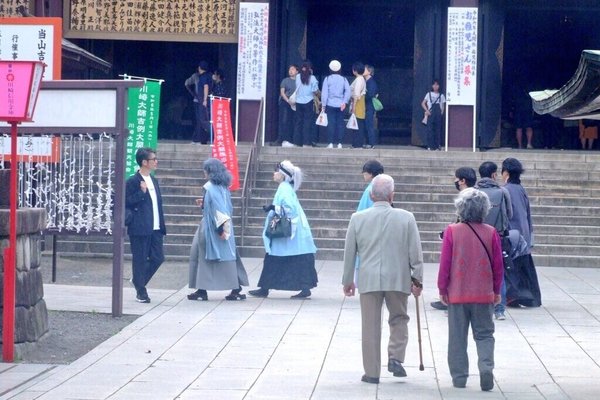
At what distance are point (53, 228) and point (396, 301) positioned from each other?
567 cm

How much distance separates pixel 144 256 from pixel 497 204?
13.3 feet

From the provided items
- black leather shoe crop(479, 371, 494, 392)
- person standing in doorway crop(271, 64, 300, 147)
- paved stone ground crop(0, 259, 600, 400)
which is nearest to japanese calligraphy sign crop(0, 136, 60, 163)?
paved stone ground crop(0, 259, 600, 400)

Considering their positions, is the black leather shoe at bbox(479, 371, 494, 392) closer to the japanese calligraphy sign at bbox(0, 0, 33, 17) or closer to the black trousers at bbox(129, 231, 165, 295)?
the black trousers at bbox(129, 231, 165, 295)

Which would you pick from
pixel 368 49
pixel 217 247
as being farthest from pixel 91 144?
pixel 368 49

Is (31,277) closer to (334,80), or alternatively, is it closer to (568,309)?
(568,309)

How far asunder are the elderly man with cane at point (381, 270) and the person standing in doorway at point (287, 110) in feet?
45.5

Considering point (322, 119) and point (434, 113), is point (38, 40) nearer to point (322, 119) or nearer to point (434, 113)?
point (322, 119)

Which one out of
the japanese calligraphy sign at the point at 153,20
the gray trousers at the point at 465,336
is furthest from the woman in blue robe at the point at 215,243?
the japanese calligraphy sign at the point at 153,20

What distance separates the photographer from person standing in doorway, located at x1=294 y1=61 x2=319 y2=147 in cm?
2255

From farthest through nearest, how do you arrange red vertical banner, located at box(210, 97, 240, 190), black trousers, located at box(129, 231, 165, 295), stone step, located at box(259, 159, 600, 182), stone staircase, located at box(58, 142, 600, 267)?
stone step, located at box(259, 159, 600, 182)
stone staircase, located at box(58, 142, 600, 267)
red vertical banner, located at box(210, 97, 240, 190)
black trousers, located at box(129, 231, 165, 295)

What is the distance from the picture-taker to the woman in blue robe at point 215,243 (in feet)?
42.8

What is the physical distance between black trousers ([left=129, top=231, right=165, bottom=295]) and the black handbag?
→ 130 centimetres

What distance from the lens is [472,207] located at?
8875 mm

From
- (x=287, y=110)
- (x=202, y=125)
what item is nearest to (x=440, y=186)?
(x=287, y=110)
